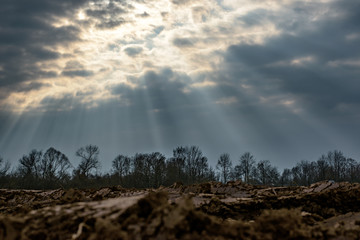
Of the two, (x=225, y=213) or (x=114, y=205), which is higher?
(x=114, y=205)

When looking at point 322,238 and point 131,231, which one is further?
point 322,238

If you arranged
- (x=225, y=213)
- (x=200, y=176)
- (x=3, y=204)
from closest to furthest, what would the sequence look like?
(x=225, y=213), (x=3, y=204), (x=200, y=176)

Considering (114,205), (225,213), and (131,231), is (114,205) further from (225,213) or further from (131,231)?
(225,213)

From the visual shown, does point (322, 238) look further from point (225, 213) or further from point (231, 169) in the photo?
point (231, 169)

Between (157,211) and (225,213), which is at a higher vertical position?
(157,211)

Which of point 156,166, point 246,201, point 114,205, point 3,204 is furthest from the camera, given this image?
point 156,166

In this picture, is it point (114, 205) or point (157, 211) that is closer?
point (157, 211)

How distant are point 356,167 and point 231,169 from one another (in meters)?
40.6

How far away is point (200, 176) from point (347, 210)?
223ft

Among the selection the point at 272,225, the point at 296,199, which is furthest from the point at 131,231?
the point at 296,199

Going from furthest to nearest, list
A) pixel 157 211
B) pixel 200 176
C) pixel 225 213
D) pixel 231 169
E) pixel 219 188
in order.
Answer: pixel 231 169
pixel 200 176
pixel 219 188
pixel 225 213
pixel 157 211

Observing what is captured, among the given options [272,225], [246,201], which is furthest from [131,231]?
[246,201]

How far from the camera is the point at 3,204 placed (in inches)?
309

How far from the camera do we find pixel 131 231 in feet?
7.72
